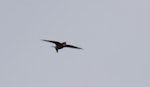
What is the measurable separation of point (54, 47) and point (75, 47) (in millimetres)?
5232

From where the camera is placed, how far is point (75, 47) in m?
85.6

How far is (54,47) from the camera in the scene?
83188 mm

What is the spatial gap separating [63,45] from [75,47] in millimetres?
4492

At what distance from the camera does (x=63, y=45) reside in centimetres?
8200

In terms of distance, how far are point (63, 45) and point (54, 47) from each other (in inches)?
93.9
